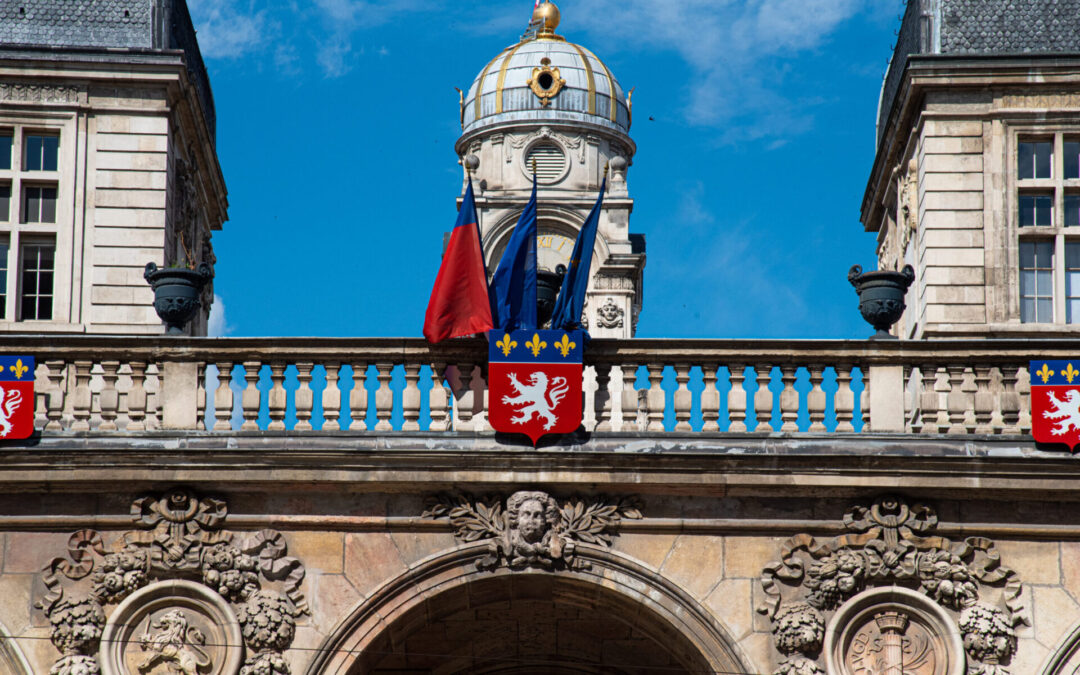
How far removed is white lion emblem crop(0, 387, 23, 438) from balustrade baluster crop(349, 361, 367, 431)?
308 centimetres

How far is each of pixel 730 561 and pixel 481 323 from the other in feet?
10.6

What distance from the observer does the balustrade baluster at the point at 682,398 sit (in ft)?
61.0

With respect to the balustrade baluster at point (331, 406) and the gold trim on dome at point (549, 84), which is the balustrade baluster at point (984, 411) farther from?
the gold trim on dome at point (549, 84)

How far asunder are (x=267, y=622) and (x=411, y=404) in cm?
240

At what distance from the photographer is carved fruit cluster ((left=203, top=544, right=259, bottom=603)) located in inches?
718

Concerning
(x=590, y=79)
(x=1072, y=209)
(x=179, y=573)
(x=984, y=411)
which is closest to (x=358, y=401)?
(x=179, y=573)

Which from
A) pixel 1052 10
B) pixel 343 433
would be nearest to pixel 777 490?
pixel 343 433

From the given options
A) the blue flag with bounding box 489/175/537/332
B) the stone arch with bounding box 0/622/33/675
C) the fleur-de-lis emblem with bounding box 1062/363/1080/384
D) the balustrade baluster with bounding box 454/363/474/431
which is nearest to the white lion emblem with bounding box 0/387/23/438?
the stone arch with bounding box 0/622/33/675

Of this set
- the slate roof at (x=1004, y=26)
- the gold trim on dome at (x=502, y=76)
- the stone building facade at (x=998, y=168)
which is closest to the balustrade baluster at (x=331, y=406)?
the stone building facade at (x=998, y=168)

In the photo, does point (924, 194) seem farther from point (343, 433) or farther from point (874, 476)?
point (343, 433)

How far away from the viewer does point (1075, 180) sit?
75.0 feet

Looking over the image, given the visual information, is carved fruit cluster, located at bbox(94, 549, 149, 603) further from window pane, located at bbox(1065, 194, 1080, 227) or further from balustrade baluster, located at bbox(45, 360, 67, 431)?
window pane, located at bbox(1065, 194, 1080, 227)

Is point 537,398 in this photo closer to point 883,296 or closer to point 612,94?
point 883,296

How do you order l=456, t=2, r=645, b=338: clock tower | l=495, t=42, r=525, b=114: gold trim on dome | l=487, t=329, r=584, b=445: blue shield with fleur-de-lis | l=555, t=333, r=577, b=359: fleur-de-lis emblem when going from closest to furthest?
l=487, t=329, r=584, b=445: blue shield with fleur-de-lis < l=555, t=333, r=577, b=359: fleur-de-lis emblem < l=456, t=2, r=645, b=338: clock tower < l=495, t=42, r=525, b=114: gold trim on dome
